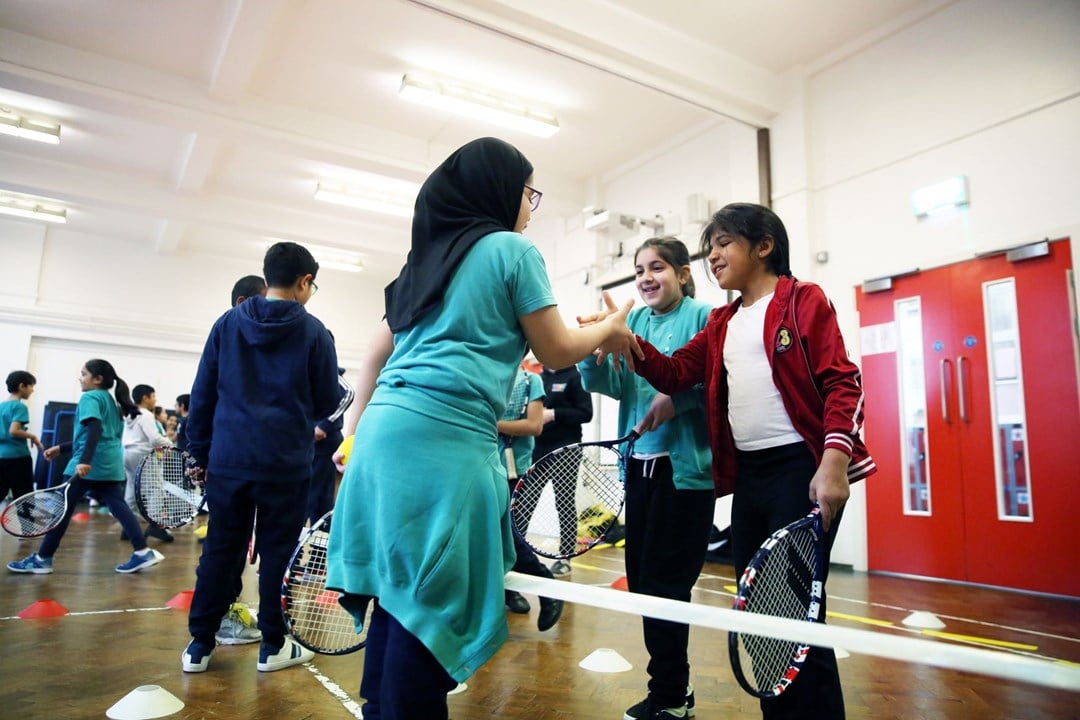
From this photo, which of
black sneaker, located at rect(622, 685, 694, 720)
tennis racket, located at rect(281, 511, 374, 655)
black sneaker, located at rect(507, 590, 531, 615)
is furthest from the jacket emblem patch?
black sneaker, located at rect(507, 590, 531, 615)

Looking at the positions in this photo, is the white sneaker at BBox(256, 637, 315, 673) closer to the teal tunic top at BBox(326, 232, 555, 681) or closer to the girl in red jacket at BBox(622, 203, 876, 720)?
the teal tunic top at BBox(326, 232, 555, 681)

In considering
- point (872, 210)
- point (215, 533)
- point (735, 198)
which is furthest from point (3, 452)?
point (872, 210)

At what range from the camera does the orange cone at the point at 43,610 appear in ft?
12.5

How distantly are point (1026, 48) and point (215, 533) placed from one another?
699 cm

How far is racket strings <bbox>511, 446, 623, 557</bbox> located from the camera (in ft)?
8.97

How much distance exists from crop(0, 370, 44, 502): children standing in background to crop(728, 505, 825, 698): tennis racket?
7350 mm

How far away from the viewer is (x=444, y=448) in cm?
141

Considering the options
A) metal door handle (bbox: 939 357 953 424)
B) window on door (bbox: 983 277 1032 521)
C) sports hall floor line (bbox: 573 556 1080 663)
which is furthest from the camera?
metal door handle (bbox: 939 357 953 424)

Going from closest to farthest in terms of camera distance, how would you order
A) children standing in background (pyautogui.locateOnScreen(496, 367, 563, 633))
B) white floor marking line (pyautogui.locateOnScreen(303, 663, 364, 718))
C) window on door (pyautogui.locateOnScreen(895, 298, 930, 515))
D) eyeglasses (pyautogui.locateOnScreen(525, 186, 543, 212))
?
eyeglasses (pyautogui.locateOnScreen(525, 186, 543, 212))
white floor marking line (pyautogui.locateOnScreen(303, 663, 364, 718))
children standing in background (pyautogui.locateOnScreen(496, 367, 563, 633))
window on door (pyautogui.locateOnScreen(895, 298, 930, 515))

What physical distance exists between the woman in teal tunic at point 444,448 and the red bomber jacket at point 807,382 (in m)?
0.68

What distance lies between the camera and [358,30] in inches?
282

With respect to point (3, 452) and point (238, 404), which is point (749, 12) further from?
point (3, 452)

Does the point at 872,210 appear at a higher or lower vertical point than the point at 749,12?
lower

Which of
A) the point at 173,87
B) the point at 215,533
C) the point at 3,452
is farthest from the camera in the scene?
the point at 173,87
